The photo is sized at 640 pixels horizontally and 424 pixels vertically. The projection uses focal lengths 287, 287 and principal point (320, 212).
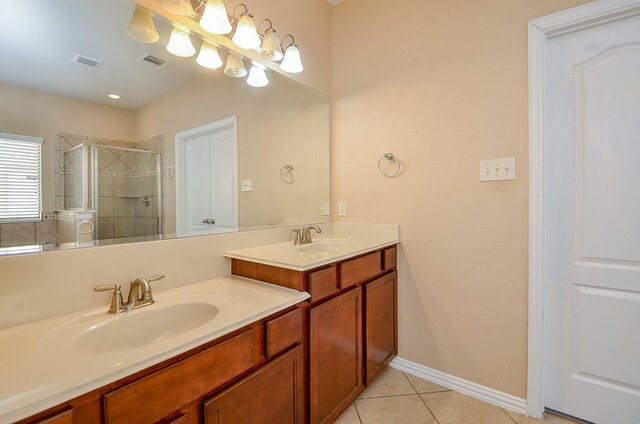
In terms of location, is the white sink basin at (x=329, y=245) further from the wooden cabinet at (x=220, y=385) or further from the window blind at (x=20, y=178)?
the window blind at (x=20, y=178)

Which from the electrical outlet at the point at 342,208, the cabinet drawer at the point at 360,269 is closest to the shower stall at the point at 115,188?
the cabinet drawer at the point at 360,269

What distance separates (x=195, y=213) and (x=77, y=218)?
0.46m

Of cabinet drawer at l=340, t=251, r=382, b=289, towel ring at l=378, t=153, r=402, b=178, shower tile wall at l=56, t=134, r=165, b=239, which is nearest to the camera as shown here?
shower tile wall at l=56, t=134, r=165, b=239

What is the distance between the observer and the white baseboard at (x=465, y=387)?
1549 mm

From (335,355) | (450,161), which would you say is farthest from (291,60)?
(335,355)

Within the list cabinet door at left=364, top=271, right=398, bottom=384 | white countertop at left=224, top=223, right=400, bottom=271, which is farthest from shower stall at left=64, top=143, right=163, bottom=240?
cabinet door at left=364, top=271, right=398, bottom=384

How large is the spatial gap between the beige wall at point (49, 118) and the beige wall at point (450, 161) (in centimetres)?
149

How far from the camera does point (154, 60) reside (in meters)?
1.25

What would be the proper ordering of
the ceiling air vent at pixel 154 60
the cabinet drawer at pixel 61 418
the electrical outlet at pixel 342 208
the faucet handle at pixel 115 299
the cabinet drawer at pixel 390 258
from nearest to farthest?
the cabinet drawer at pixel 61 418 → the faucet handle at pixel 115 299 → the ceiling air vent at pixel 154 60 → the cabinet drawer at pixel 390 258 → the electrical outlet at pixel 342 208

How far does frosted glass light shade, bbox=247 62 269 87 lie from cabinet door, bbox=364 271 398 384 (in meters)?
1.35

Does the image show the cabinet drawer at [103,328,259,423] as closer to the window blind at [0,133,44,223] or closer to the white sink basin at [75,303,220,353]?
the white sink basin at [75,303,220,353]

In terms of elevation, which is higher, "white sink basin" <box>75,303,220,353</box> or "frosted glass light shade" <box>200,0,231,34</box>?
"frosted glass light shade" <box>200,0,231,34</box>

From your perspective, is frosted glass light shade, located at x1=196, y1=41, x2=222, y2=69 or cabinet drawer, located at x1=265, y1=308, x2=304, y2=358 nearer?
cabinet drawer, located at x1=265, y1=308, x2=304, y2=358

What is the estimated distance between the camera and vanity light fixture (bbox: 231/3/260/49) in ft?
4.67
